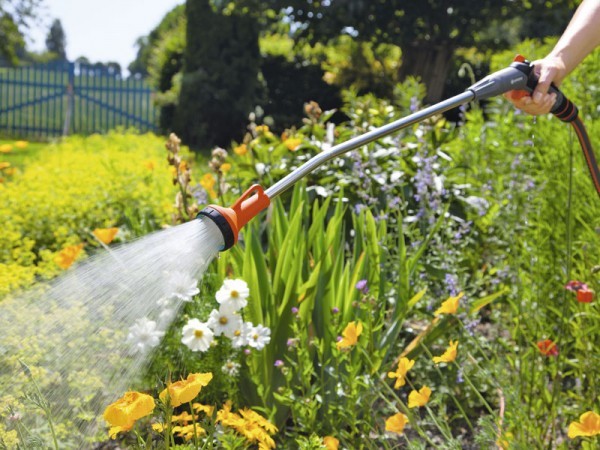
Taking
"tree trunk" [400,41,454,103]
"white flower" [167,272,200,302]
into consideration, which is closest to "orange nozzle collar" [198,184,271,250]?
"white flower" [167,272,200,302]

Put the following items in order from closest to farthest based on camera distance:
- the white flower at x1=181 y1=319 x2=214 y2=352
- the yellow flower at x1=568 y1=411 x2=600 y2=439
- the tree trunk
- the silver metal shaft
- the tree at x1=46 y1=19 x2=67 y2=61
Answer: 1. the silver metal shaft
2. the yellow flower at x1=568 y1=411 x2=600 y2=439
3. the white flower at x1=181 y1=319 x2=214 y2=352
4. the tree trunk
5. the tree at x1=46 y1=19 x2=67 y2=61

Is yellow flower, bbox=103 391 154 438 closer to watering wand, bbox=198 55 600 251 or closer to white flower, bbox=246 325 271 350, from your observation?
watering wand, bbox=198 55 600 251

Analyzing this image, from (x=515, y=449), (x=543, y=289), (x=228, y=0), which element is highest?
(x=228, y=0)

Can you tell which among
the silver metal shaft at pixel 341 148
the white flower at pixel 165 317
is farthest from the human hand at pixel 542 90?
the white flower at pixel 165 317

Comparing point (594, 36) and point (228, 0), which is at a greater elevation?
point (228, 0)

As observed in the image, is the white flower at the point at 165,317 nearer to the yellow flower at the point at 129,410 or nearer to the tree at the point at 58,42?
the yellow flower at the point at 129,410

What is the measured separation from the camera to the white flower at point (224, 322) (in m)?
2.04

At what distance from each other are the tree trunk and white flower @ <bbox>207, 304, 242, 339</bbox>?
12.7 m

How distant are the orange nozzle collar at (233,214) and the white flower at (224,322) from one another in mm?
707

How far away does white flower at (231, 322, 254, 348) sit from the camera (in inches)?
81.7

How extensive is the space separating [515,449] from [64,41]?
Result: 10259 centimetres

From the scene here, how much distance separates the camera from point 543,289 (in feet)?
8.75

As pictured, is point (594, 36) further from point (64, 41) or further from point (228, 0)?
point (64, 41)

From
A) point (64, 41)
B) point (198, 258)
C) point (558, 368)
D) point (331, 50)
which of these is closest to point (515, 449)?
point (558, 368)
